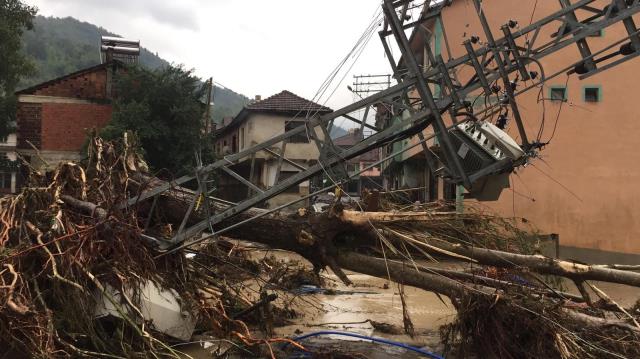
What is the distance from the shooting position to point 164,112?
18453 millimetres

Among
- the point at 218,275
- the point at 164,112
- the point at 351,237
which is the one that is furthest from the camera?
the point at 164,112

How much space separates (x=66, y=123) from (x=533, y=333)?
1947 centimetres

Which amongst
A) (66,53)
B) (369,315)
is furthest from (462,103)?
(66,53)

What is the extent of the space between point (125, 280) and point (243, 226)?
166 cm

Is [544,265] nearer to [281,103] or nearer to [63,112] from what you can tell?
[63,112]

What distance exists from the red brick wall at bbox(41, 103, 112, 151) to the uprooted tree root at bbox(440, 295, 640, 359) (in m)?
18.1

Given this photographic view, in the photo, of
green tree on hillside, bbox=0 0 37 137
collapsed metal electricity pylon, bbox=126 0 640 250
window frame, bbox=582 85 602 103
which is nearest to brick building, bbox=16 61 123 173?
Answer: green tree on hillside, bbox=0 0 37 137

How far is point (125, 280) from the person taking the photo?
221 inches

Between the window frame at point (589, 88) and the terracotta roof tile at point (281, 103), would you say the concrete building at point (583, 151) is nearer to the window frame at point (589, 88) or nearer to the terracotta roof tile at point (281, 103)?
the window frame at point (589, 88)

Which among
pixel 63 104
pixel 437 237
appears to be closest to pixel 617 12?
pixel 437 237

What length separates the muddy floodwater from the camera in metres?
6.36

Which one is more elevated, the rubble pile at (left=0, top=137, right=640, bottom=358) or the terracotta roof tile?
the terracotta roof tile

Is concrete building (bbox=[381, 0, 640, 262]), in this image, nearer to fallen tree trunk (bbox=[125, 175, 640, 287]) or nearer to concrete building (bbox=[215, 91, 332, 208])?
fallen tree trunk (bbox=[125, 175, 640, 287])

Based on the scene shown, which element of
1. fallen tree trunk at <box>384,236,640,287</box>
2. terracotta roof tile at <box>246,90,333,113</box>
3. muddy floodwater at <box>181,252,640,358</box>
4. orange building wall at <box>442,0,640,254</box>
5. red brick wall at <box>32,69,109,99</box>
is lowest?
muddy floodwater at <box>181,252,640,358</box>
